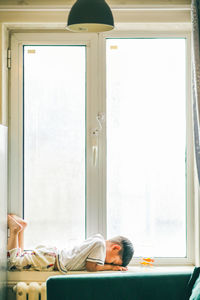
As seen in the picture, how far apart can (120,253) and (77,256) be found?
302 millimetres

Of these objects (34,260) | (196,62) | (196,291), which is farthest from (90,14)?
(34,260)

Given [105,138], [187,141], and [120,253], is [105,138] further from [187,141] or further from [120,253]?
[120,253]

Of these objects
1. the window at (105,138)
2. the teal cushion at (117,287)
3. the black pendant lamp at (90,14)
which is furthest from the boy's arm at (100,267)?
the black pendant lamp at (90,14)

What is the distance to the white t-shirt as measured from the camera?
130 inches

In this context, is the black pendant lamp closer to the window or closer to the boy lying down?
the window

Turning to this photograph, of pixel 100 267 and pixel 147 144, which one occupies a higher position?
pixel 147 144

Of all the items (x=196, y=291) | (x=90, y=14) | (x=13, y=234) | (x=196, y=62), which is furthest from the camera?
(x=13, y=234)

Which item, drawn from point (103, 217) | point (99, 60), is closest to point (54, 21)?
point (99, 60)

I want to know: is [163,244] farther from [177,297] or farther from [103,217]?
[177,297]

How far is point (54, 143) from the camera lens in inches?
143

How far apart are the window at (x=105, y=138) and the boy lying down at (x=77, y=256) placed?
0.20 m

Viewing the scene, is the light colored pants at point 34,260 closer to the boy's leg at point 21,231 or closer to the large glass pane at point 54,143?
the boy's leg at point 21,231

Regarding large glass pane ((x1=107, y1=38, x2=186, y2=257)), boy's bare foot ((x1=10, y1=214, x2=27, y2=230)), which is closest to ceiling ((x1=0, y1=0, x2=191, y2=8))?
large glass pane ((x1=107, y1=38, x2=186, y2=257))

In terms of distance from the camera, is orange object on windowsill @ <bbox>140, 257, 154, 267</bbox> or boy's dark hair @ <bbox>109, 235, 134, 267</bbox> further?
orange object on windowsill @ <bbox>140, 257, 154, 267</bbox>
